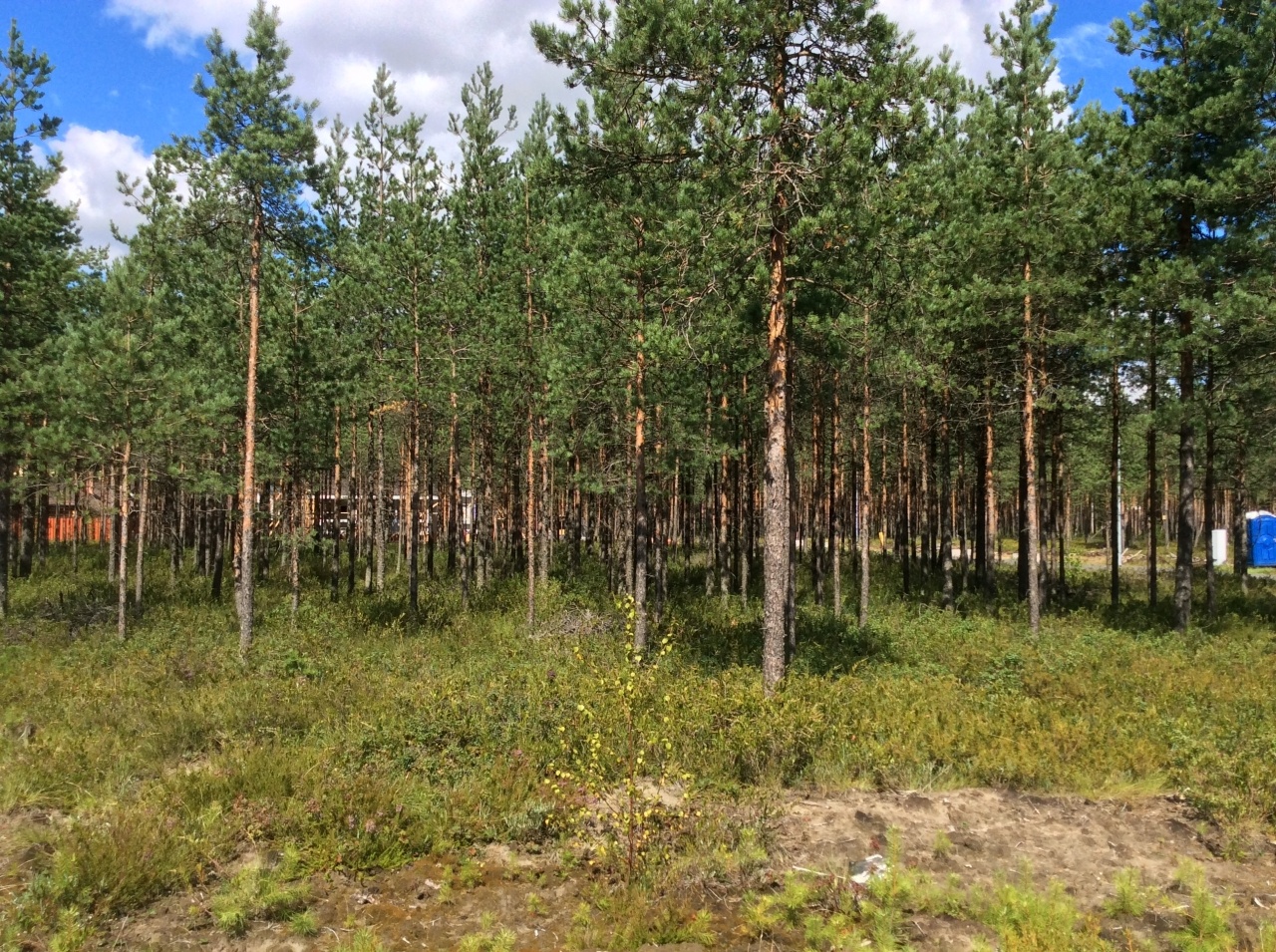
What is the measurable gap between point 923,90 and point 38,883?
43.1 ft

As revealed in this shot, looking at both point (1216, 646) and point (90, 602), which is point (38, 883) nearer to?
point (90, 602)

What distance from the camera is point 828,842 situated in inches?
292

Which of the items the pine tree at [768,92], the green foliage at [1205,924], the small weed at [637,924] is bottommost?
the small weed at [637,924]

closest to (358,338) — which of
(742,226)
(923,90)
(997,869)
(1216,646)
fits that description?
(742,226)

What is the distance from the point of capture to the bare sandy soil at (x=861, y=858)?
20.0 ft

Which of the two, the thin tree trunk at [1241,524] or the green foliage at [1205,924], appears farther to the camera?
the thin tree trunk at [1241,524]

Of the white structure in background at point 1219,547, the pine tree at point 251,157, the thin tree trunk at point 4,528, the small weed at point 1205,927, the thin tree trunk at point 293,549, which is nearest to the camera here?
the small weed at point 1205,927

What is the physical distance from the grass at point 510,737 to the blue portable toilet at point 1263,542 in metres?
26.6

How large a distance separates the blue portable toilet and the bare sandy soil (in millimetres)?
37673

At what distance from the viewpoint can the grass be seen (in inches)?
281

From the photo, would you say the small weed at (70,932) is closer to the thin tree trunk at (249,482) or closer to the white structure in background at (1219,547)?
the thin tree trunk at (249,482)

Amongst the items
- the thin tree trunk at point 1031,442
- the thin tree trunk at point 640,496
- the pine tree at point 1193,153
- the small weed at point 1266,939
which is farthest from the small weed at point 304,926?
the pine tree at point 1193,153

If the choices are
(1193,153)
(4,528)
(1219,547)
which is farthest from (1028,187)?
(1219,547)

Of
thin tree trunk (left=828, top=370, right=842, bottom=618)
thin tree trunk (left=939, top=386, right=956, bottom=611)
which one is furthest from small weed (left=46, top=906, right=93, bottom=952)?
thin tree trunk (left=939, top=386, right=956, bottom=611)
